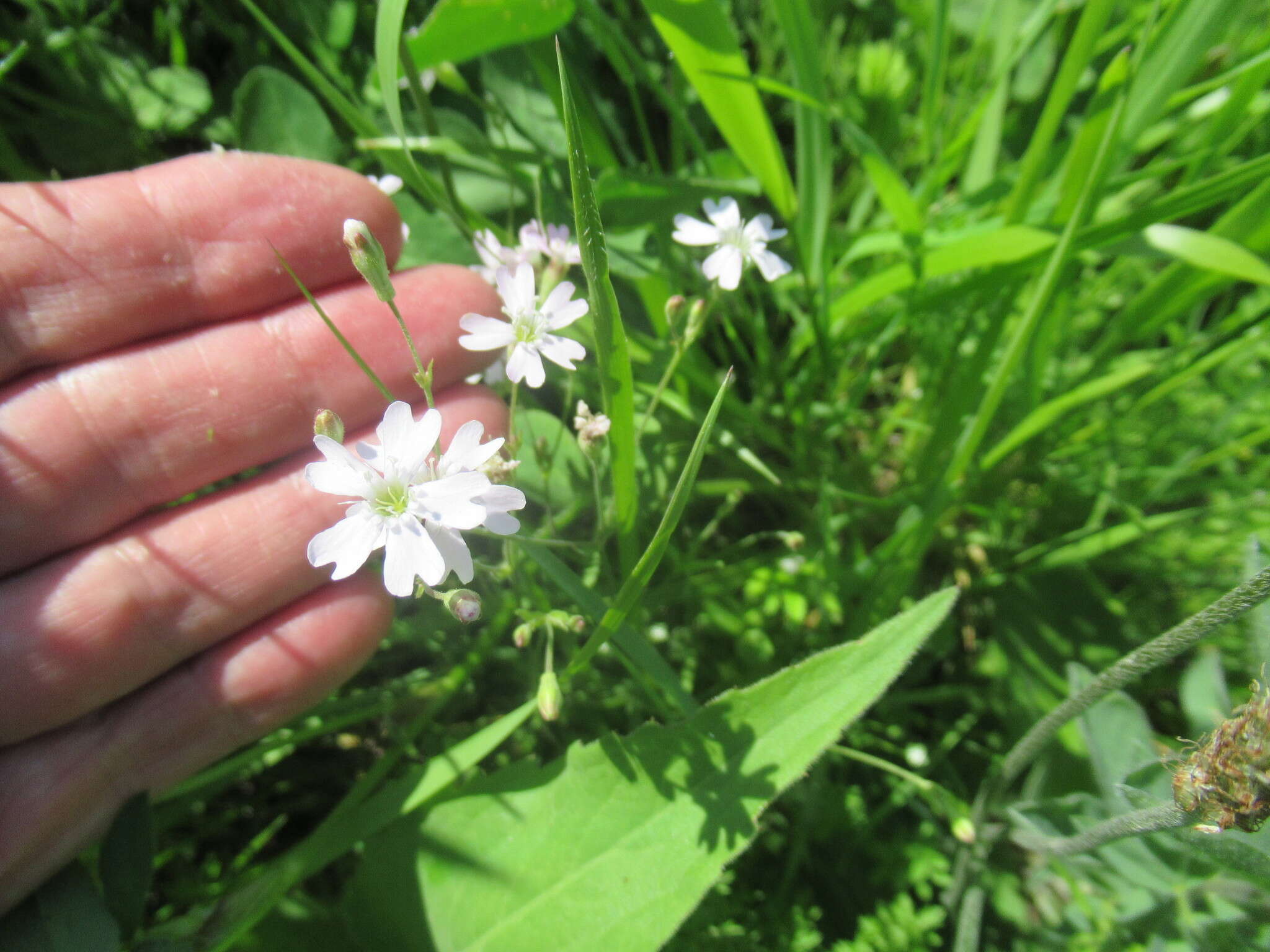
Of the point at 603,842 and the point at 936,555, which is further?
the point at 936,555

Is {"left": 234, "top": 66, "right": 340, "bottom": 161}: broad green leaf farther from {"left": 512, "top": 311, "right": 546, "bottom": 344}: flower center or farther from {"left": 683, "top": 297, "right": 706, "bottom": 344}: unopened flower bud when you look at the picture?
{"left": 683, "top": 297, "right": 706, "bottom": 344}: unopened flower bud

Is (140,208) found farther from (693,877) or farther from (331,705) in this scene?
(693,877)

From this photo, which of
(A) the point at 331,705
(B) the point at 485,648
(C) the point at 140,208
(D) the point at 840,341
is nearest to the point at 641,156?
(D) the point at 840,341

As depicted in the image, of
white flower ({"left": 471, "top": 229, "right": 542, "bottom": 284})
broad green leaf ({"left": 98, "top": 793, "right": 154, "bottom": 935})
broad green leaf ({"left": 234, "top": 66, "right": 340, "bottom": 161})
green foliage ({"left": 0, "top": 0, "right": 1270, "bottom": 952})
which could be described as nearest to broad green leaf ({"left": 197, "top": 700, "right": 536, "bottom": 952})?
green foliage ({"left": 0, "top": 0, "right": 1270, "bottom": 952})

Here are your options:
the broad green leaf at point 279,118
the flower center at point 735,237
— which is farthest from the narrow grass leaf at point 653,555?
the broad green leaf at point 279,118

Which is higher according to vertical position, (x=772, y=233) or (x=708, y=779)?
(x=772, y=233)

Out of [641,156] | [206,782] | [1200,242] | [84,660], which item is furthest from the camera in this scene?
[641,156]
